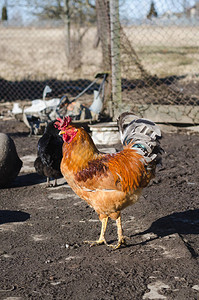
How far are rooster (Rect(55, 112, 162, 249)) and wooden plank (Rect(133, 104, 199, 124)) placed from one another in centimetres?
409

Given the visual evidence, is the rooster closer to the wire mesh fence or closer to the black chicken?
the black chicken

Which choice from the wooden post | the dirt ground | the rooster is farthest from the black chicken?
the wooden post

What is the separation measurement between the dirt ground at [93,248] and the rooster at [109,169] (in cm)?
31

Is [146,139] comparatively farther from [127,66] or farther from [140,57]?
[140,57]

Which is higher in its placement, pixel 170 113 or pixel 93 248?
pixel 170 113

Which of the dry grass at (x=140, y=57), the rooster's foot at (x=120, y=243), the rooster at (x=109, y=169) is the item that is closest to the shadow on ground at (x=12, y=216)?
the rooster at (x=109, y=169)

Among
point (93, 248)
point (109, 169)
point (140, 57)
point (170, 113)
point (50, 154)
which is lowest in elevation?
point (93, 248)

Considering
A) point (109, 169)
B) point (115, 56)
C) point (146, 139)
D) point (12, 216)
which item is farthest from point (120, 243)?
point (115, 56)

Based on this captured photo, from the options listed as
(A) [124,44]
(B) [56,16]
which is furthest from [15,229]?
(B) [56,16]

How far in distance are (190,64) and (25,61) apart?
9.21m

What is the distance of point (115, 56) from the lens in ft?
25.1

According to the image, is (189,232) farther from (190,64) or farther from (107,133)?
(190,64)

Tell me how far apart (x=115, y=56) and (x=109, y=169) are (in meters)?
4.61

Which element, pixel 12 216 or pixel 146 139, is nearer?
pixel 146 139
